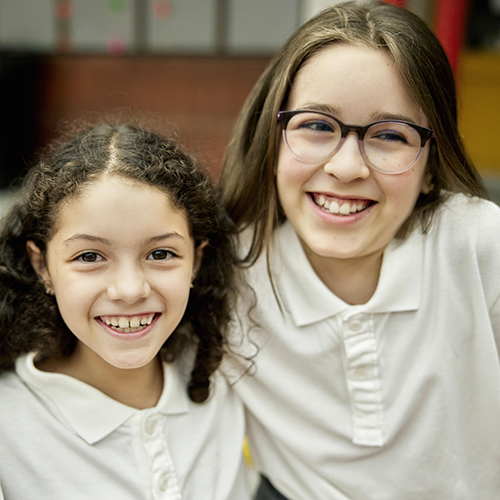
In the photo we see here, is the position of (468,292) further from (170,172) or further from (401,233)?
(170,172)

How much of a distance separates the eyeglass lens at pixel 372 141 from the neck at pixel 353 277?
0.86 feet

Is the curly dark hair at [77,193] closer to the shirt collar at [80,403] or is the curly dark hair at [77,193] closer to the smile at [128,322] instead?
the shirt collar at [80,403]

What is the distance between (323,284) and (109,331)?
1.76 ft

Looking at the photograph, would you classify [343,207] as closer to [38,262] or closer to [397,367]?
[397,367]

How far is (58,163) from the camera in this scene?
1.28m

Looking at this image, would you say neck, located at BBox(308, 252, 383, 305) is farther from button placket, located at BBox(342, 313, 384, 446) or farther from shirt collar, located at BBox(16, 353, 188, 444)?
shirt collar, located at BBox(16, 353, 188, 444)

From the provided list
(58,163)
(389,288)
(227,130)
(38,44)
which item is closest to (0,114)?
(38,44)

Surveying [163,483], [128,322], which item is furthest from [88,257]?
[163,483]

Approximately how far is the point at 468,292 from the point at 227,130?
4.23 m

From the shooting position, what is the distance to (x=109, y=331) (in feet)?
3.93

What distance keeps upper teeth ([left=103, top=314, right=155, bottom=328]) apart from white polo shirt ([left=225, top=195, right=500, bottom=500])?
13.1 inches

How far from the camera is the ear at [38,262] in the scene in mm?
1282

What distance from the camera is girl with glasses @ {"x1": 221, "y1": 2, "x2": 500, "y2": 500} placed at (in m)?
1.32

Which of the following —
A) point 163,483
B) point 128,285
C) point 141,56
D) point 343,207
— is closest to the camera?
point 128,285
